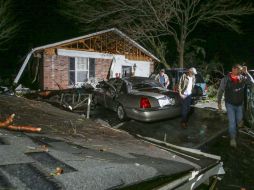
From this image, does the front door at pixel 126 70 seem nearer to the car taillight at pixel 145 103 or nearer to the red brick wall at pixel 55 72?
the red brick wall at pixel 55 72

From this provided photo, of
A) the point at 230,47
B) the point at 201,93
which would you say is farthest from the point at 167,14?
the point at 230,47

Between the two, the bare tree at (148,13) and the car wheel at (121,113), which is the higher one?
the bare tree at (148,13)

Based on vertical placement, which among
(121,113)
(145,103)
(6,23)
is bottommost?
(121,113)

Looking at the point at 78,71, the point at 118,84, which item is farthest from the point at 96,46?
the point at 118,84

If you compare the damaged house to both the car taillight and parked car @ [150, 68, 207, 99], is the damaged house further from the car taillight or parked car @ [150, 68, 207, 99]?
the car taillight

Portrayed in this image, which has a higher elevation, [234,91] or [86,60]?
[86,60]

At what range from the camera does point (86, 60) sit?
66.9 feet

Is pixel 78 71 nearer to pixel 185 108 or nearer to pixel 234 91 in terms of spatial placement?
pixel 185 108

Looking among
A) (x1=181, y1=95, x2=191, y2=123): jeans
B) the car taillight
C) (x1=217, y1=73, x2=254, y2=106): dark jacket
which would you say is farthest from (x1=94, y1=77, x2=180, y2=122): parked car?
(x1=217, y1=73, x2=254, y2=106): dark jacket

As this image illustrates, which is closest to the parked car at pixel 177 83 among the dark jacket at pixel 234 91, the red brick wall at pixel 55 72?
the red brick wall at pixel 55 72

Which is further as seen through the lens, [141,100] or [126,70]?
[126,70]

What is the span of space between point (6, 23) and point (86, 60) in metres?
13.3

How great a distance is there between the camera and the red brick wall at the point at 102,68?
20828 millimetres

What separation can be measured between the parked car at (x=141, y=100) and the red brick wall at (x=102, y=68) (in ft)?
28.5
